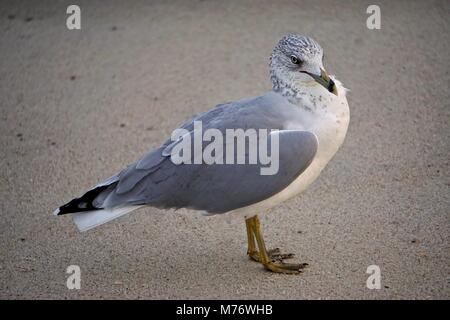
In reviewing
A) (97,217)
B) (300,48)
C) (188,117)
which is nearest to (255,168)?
(300,48)

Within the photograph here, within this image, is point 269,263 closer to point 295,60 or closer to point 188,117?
point 295,60

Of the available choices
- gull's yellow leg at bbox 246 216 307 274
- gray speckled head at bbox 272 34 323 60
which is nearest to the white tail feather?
gull's yellow leg at bbox 246 216 307 274

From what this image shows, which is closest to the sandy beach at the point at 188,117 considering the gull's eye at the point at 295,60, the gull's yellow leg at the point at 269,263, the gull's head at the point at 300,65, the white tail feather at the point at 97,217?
the gull's yellow leg at the point at 269,263

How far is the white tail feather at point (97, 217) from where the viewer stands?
4.48 metres

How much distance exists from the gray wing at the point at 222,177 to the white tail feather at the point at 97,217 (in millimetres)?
40

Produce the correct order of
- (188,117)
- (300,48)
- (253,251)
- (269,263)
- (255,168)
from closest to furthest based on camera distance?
(255,168), (300,48), (269,263), (253,251), (188,117)

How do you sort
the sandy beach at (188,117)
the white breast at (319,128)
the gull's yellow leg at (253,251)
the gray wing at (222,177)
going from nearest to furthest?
1. the gray wing at (222,177)
2. the white breast at (319,128)
3. the sandy beach at (188,117)
4. the gull's yellow leg at (253,251)

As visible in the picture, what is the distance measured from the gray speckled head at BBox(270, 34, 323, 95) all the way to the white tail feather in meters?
1.29

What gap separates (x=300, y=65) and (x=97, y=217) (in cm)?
161

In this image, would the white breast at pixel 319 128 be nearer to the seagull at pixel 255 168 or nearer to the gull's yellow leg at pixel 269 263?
the seagull at pixel 255 168

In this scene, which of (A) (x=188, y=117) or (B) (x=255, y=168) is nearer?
(B) (x=255, y=168)

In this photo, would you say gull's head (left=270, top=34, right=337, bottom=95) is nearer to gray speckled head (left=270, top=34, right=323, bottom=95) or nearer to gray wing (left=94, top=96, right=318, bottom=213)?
gray speckled head (left=270, top=34, right=323, bottom=95)

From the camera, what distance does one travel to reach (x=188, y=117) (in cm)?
680

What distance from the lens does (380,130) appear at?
6395 mm
